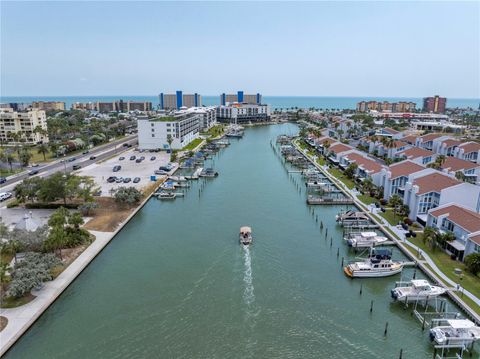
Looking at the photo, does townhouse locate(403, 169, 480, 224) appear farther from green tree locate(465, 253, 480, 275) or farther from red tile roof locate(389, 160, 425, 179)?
green tree locate(465, 253, 480, 275)

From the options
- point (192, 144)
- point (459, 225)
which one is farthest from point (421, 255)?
point (192, 144)

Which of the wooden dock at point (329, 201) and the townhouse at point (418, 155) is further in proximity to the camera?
the townhouse at point (418, 155)

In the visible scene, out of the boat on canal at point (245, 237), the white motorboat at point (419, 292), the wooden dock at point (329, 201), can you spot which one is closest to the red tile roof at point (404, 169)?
the wooden dock at point (329, 201)

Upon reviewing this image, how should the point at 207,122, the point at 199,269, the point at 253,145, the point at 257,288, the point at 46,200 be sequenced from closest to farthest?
the point at 257,288
the point at 199,269
the point at 46,200
the point at 253,145
the point at 207,122

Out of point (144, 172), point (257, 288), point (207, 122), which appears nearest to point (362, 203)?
point (257, 288)

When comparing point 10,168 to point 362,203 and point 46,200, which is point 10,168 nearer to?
point 46,200

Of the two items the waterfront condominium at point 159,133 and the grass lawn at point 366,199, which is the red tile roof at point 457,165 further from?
the waterfront condominium at point 159,133
